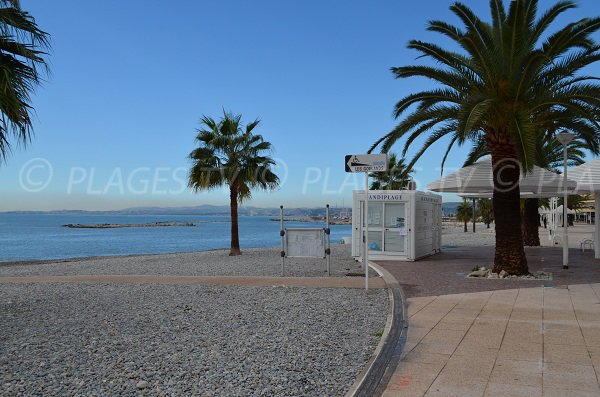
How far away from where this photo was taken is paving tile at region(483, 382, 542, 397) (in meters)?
4.38

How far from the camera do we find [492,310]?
8.05 metres

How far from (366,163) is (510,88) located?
12.9 feet

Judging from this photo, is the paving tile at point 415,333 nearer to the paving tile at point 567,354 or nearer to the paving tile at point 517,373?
the paving tile at point 517,373

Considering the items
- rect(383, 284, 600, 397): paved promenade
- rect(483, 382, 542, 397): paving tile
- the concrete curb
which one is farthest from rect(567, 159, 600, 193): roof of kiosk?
rect(483, 382, 542, 397): paving tile

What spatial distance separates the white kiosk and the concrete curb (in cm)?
781

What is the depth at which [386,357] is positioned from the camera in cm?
554

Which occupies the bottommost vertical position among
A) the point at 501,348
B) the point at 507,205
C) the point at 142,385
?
the point at 142,385

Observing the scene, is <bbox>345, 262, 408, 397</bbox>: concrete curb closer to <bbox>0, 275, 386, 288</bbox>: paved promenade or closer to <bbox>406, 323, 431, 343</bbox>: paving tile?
<bbox>406, 323, 431, 343</bbox>: paving tile

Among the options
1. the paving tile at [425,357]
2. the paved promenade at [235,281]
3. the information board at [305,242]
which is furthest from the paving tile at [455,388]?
the information board at [305,242]

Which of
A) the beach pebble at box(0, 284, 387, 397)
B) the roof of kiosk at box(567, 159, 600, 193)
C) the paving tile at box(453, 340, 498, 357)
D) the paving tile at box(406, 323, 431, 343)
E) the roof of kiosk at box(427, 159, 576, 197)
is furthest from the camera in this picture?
the roof of kiosk at box(567, 159, 600, 193)

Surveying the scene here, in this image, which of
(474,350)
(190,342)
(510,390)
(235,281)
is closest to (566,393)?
(510,390)

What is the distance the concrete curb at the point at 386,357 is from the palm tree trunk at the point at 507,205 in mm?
4558

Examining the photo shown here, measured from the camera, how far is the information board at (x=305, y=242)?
45.6ft

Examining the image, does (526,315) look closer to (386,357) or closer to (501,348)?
(501,348)
